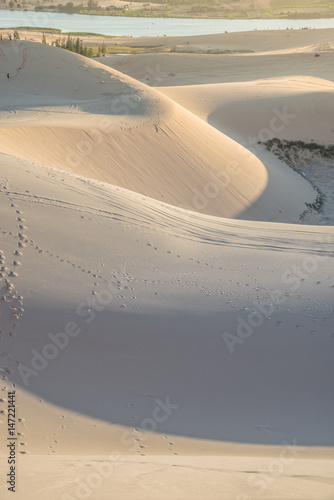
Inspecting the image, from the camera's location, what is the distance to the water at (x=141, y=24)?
156ft

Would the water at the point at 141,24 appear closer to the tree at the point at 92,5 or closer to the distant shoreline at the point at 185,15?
the distant shoreline at the point at 185,15

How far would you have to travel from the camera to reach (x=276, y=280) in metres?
6.77

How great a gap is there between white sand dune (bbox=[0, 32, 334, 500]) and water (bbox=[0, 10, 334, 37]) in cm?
4069

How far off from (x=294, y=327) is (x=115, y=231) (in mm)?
2486

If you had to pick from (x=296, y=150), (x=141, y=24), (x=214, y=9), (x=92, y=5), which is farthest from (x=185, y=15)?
(x=296, y=150)

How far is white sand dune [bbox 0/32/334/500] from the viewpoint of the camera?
13.2ft

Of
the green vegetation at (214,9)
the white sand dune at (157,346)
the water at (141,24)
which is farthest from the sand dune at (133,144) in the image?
the green vegetation at (214,9)

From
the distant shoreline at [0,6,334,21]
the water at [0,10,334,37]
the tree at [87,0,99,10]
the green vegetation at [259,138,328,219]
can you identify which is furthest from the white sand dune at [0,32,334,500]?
the tree at [87,0,99,10]

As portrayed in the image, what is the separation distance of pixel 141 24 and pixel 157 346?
54050 mm

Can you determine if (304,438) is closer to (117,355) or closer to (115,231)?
(117,355)

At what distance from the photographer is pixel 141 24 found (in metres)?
55.2

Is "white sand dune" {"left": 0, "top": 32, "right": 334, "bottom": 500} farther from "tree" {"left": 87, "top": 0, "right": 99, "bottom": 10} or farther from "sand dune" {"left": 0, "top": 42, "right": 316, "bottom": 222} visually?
"tree" {"left": 87, "top": 0, "right": 99, "bottom": 10}

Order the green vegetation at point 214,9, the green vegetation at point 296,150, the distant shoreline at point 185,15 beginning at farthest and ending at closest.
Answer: the green vegetation at point 214,9 → the distant shoreline at point 185,15 → the green vegetation at point 296,150

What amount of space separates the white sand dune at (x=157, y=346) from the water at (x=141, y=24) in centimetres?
4069
